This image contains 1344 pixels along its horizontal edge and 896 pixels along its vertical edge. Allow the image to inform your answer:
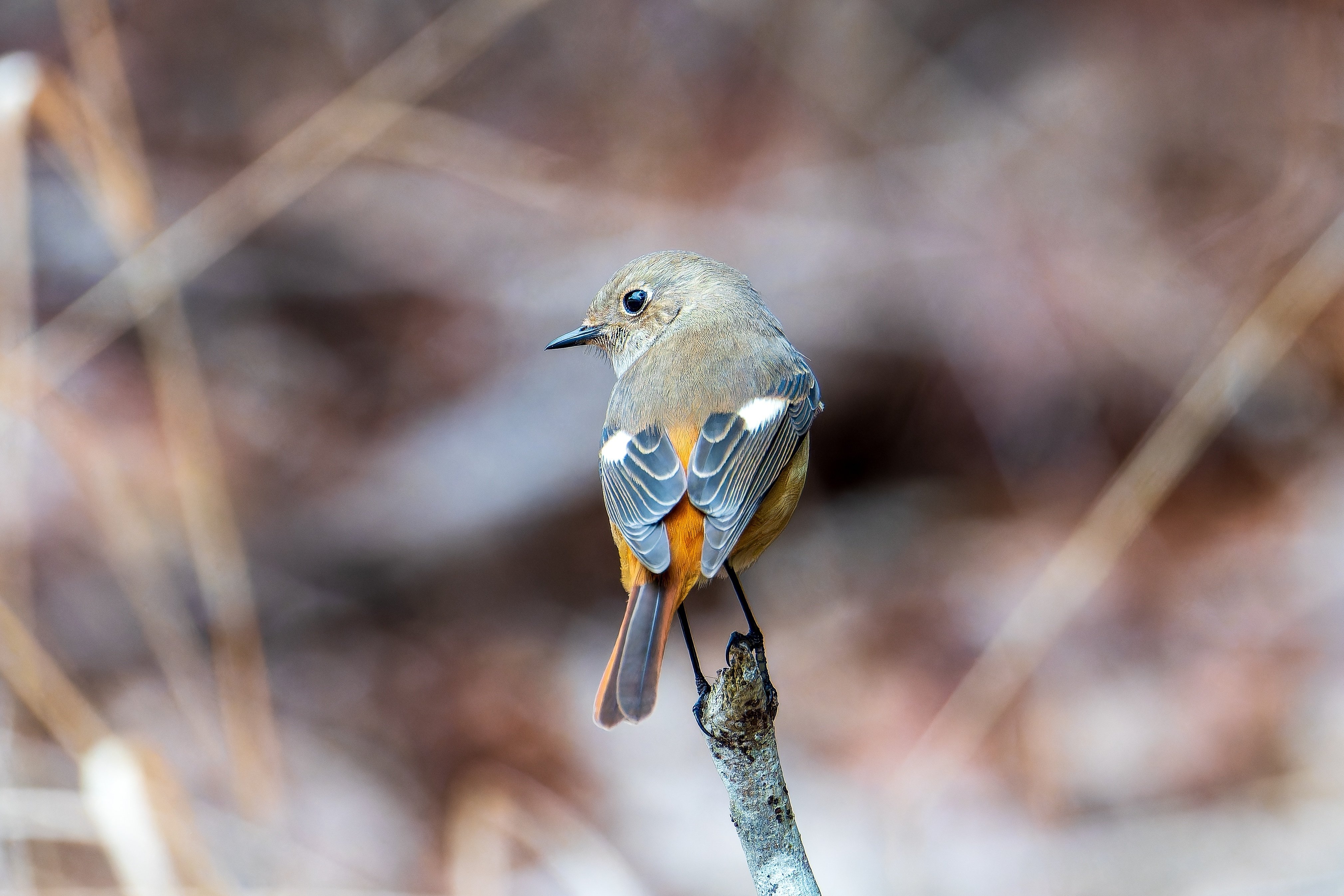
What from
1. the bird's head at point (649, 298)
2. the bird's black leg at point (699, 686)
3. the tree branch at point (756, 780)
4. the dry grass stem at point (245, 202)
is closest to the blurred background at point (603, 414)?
the dry grass stem at point (245, 202)

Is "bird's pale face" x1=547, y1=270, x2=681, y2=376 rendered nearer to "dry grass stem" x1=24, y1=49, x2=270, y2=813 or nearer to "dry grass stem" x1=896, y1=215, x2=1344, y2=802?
"dry grass stem" x1=24, y1=49, x2=270, y2=813

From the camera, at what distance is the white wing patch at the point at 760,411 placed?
2.78m

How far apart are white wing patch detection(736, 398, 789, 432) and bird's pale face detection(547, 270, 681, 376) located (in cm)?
60

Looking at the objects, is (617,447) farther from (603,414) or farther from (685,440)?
(603,414)

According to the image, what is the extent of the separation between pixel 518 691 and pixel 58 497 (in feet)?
8.47

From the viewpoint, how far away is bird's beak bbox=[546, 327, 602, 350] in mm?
3375

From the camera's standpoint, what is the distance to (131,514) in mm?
3893

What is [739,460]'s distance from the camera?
265 cm

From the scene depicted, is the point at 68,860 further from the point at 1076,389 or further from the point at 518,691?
the point at 1076,389

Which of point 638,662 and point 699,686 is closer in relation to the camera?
point 638,662

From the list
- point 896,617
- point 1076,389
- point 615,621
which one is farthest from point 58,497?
point 1076,389

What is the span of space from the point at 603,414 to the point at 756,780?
11.7 feet

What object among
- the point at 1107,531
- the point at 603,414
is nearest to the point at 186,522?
the point at 603,414

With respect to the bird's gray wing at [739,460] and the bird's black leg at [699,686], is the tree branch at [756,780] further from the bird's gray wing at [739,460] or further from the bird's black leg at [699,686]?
the bird's gray wing at [739,460]
